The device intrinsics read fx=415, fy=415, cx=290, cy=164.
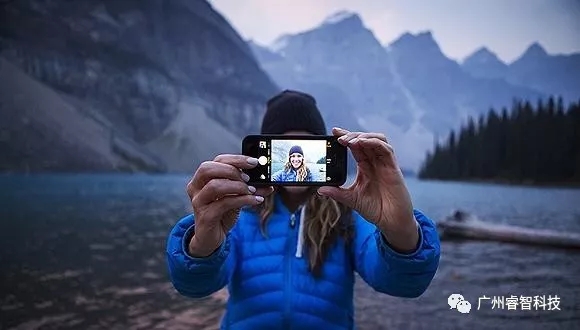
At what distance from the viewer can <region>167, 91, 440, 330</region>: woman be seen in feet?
2.67

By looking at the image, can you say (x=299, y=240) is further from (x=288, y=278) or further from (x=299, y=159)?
(x=299, y=159)

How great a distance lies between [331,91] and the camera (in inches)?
305

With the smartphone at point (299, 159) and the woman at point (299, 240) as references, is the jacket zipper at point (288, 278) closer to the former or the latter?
the woman at point (299, 240)

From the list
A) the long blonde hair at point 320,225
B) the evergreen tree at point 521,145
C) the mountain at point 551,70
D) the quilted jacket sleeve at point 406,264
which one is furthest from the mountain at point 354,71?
the quilted jacket sleeve at point 406,264

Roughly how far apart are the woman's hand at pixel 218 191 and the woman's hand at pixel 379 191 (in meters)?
0.16

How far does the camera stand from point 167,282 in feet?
16.0

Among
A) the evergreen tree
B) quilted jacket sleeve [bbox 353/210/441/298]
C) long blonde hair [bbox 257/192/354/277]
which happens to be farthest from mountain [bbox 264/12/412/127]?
quilted jacket sleeve [bbox 353/210/441/298]

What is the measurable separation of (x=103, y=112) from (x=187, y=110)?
8359 millimetres

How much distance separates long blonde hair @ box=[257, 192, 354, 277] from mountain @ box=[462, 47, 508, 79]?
355cm

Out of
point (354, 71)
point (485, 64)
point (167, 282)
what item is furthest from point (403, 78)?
point (167, 282)

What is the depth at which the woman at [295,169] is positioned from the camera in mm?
927

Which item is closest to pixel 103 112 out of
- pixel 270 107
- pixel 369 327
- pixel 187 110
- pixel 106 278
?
pixel 187 110

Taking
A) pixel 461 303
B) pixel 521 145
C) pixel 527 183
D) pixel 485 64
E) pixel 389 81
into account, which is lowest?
pixel 461 303

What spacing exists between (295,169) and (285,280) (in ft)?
1.34
